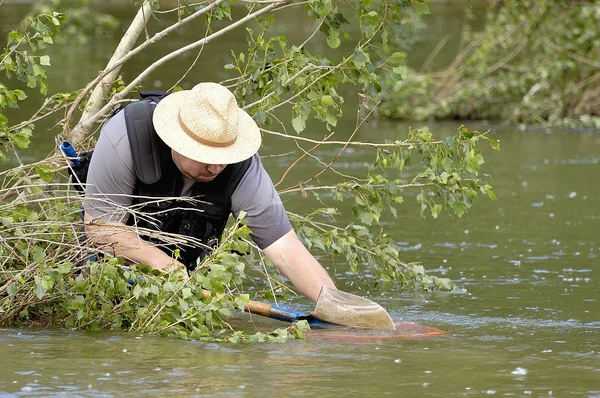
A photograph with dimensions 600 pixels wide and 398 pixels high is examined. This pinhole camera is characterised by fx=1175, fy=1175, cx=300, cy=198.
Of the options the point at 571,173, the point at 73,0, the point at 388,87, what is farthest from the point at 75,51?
the point at 571,173

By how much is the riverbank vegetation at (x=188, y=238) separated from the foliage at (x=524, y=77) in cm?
921

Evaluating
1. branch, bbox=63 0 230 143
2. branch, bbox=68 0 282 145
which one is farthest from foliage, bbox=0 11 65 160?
branch, bbox=68 0 282 145

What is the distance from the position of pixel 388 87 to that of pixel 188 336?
40.2ft

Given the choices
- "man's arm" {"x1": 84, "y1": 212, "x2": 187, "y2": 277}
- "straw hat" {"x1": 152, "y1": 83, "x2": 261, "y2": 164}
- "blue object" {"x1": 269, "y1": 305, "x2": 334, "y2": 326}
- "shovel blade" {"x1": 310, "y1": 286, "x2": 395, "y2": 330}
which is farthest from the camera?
"blue object" {"x1": 269, "y1": 305, "x2": 334, "y2": 326}

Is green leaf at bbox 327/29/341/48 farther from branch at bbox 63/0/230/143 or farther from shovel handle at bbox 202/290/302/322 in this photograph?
shovel handle at bbox 202/290/302/322

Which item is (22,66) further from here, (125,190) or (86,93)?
(125,190)

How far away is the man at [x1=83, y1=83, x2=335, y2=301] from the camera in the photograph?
5883 millimetres

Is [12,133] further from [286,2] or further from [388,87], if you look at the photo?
[388,87]

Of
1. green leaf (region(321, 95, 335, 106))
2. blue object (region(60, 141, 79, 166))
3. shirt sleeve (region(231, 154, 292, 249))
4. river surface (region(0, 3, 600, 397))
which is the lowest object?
river surface (region(0, 3, 600, 397))

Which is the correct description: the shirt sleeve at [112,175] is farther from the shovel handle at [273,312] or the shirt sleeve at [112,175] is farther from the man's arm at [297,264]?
the shovel handle at [273,312]

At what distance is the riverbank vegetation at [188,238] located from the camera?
600 centimetres

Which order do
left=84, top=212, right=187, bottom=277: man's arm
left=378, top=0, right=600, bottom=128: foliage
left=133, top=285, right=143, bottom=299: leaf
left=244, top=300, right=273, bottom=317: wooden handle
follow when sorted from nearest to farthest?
left=133, top=285, right=143, bottom=299: leaf
left=84, top=212, right=187, bottom=277: man's arm
left=244, top=300, right=273, bottom=317: wooden handle
left=378, top=0, right=600, bottom=128: foliage

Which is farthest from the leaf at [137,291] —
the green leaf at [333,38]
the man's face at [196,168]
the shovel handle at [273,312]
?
the green leaf at [333,38]

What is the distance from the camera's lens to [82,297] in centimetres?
618
